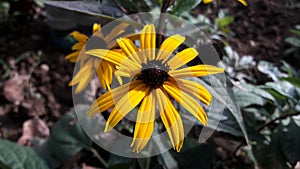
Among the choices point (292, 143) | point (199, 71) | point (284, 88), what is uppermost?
point (199, 71)

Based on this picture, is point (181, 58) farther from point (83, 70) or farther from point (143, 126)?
point (83, 70)

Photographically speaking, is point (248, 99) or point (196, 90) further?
point (248, 99)

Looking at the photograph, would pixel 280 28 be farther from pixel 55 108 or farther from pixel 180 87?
pixel 180 87

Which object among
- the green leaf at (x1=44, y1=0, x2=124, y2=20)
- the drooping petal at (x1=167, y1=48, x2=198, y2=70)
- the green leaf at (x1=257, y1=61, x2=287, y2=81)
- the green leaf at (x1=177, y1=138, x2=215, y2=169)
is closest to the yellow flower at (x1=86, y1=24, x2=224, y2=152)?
the drooping petal at (x1=167, y1=48, x2=198, y2=70)

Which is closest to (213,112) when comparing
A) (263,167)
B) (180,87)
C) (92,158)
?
(180,87)

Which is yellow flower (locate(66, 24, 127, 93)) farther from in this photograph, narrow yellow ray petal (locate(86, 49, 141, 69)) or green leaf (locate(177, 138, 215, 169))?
green leaf (locate(177, 138, 215, 169))

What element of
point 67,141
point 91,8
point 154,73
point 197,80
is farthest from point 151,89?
point 67,141
